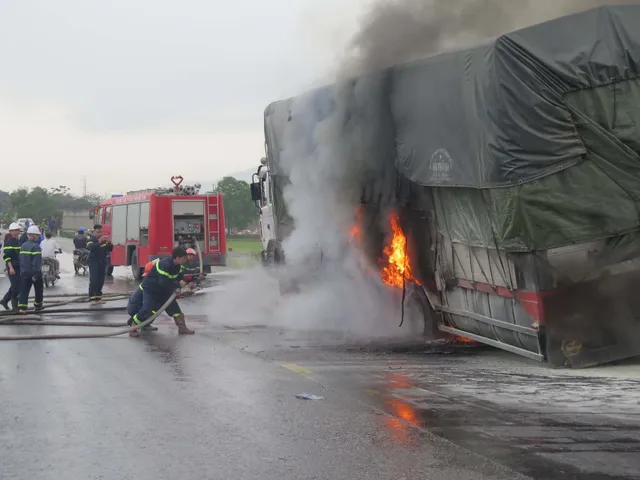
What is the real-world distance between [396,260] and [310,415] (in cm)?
555

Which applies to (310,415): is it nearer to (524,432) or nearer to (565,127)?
(524,432)

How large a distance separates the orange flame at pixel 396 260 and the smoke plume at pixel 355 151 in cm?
23

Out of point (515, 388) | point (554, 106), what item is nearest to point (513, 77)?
point (554, 106)

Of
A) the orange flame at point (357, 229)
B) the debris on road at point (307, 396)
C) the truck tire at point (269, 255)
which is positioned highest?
the orange flame at point (357, 229)

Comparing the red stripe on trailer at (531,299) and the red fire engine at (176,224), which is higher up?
the red fire engine at (176,224)

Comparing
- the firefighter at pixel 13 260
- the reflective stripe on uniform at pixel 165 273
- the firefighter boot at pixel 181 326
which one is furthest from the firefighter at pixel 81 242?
the firefighter boot at pixel 181 326

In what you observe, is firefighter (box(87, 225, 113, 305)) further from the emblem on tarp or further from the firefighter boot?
the emblem on tarp

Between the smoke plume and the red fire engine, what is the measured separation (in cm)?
1198

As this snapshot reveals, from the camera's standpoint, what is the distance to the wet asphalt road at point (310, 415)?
5492 millimetres

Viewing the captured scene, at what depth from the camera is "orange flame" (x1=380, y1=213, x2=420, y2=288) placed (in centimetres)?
1212

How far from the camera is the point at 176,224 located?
2631cm

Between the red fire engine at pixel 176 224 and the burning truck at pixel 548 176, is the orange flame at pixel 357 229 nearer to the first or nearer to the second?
the burning truck at pixel 548 176

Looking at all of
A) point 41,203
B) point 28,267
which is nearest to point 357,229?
point 28,267

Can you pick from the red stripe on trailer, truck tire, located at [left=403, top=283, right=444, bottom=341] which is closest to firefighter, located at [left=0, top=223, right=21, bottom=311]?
truck tire, located at [left=403, top=283, right=444, bottom=341]
